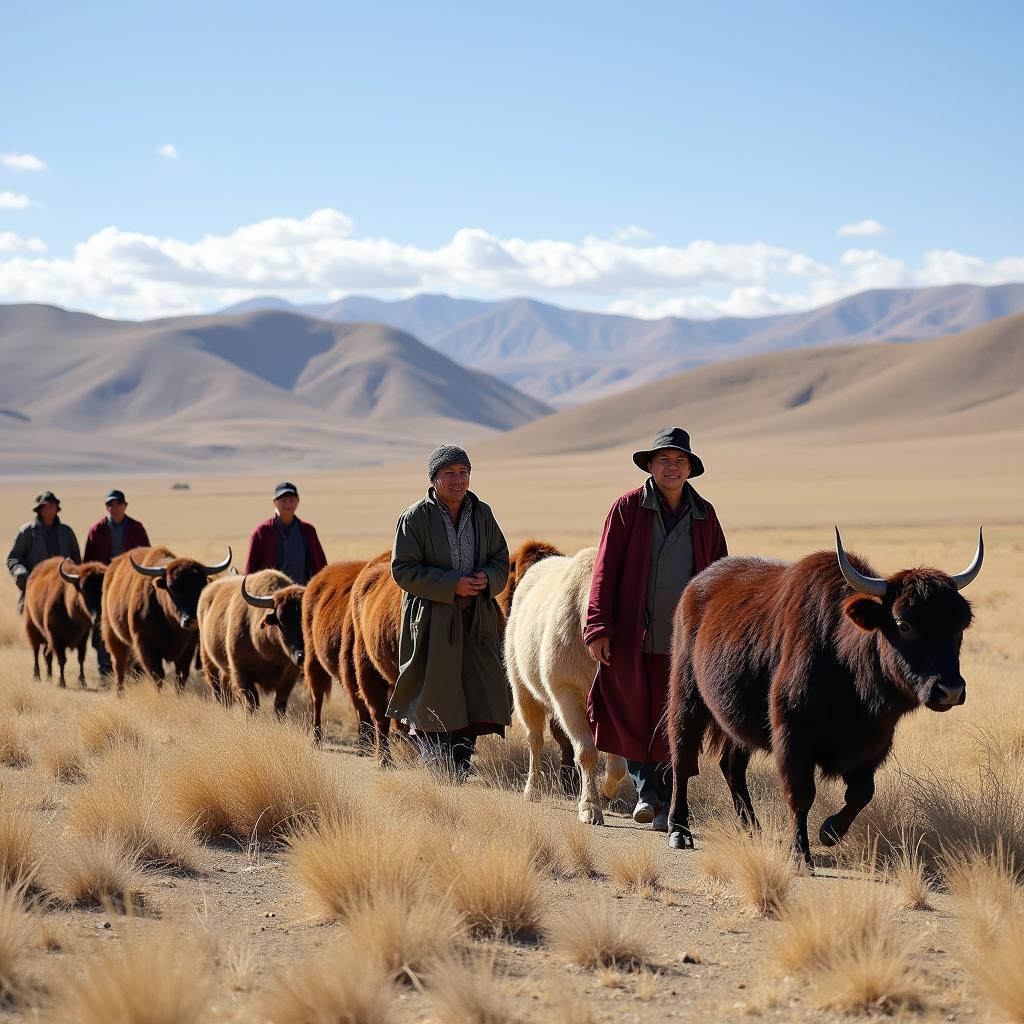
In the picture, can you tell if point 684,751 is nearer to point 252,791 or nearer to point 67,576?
point 252,791

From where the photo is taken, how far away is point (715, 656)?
6648 mm

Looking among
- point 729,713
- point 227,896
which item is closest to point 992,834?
point 729,713

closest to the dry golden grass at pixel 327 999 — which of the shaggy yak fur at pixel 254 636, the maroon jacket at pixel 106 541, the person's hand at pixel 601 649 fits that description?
the person's hand at pixel 601 649

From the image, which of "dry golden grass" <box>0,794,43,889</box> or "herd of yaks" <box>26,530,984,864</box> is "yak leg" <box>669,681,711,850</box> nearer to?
"herd of yaks" <box>26,530,984,864</box>

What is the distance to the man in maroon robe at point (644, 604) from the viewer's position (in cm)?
740

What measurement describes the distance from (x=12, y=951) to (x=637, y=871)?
2.72m

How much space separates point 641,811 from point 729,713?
1183 mm

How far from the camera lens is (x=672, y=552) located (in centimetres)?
757

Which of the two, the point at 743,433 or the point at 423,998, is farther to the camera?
the point at 743,433

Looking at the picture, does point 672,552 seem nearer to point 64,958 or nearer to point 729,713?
point 729,713

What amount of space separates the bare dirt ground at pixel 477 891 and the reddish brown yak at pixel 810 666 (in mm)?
443

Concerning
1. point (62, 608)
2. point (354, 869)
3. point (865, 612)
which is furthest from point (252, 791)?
point (62, 608)

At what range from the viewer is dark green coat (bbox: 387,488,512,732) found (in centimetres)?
806

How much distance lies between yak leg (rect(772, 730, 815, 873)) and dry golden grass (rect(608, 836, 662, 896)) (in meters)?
0.69
